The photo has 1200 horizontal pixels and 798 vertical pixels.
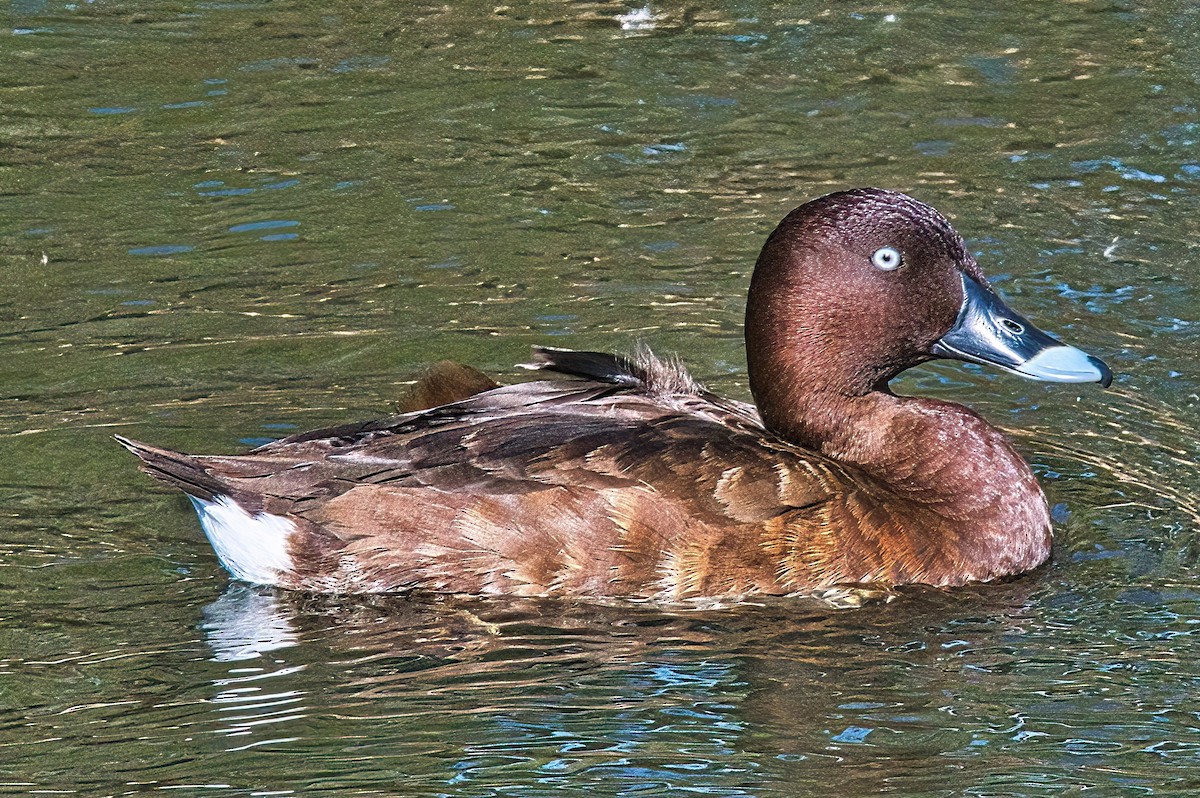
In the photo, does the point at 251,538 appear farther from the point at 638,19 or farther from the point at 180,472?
the point at 638,19

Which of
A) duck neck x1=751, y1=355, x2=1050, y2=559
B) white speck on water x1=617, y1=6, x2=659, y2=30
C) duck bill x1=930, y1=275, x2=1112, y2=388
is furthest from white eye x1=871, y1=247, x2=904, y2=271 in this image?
white speck on water x1=617, y1=6, x2=659, y2=30

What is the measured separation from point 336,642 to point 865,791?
176 cm

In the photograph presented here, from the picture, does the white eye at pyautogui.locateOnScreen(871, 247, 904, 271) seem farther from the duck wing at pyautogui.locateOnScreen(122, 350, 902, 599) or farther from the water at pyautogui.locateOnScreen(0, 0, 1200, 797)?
the water at pyautogui.locateOnScreen(0, 0, 1200, 797)

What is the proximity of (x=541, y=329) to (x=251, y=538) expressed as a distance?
2289 mm

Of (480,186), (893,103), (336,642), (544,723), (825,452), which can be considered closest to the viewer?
(544,723)

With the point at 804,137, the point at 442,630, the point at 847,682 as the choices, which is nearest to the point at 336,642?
the point at 442,630

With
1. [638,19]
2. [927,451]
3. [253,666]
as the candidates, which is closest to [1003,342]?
[927,451]

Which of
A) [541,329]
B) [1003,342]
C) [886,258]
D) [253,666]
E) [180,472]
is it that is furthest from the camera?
[541,329]

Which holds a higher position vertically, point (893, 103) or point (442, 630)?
point (893, 103)

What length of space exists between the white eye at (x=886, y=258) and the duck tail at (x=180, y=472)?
2.20 meters

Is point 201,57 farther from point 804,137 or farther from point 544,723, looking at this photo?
point 544,723

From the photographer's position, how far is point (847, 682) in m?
5.21

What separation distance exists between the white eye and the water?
1.08 metres

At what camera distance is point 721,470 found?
5820mm
